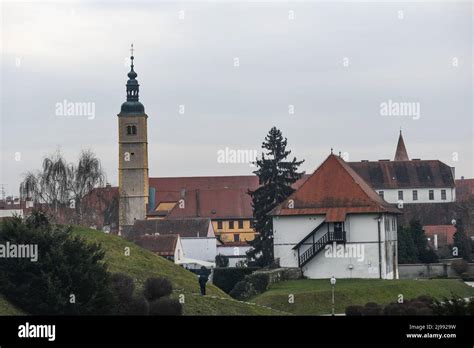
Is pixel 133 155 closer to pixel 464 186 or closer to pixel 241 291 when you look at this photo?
pixel 464 186

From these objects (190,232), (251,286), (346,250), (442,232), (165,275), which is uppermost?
(190,232)

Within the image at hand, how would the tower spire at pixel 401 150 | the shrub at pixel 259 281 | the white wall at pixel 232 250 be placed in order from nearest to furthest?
the shrub at pixel 259 281 → the white wall at pixel 232 250 → the tower spire at pixel 401 150

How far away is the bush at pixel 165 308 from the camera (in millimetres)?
32562

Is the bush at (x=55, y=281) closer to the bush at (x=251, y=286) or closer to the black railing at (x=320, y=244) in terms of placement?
the bush at (x=251, y=286)

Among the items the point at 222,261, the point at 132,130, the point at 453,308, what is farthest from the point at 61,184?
the point at 453,308

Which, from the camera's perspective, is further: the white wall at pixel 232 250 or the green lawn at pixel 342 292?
the white wall at pixel 232 250

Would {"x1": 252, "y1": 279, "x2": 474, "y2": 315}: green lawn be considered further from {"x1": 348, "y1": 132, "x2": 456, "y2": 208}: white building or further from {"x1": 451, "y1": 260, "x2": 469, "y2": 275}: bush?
{"x1": 348, "y1": 132, "x2": 456, "y2": 208}: white building

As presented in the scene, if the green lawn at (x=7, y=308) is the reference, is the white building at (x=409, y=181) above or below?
above

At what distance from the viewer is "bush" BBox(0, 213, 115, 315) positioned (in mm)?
33125

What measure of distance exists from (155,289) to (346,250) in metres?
27.0

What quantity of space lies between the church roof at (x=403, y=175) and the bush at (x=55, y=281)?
322 ft

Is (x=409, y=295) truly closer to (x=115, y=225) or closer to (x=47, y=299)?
(x=47, y=299)

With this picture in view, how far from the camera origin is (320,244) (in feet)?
205

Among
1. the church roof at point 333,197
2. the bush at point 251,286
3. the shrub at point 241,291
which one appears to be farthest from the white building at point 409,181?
the shrub at point 241,291
